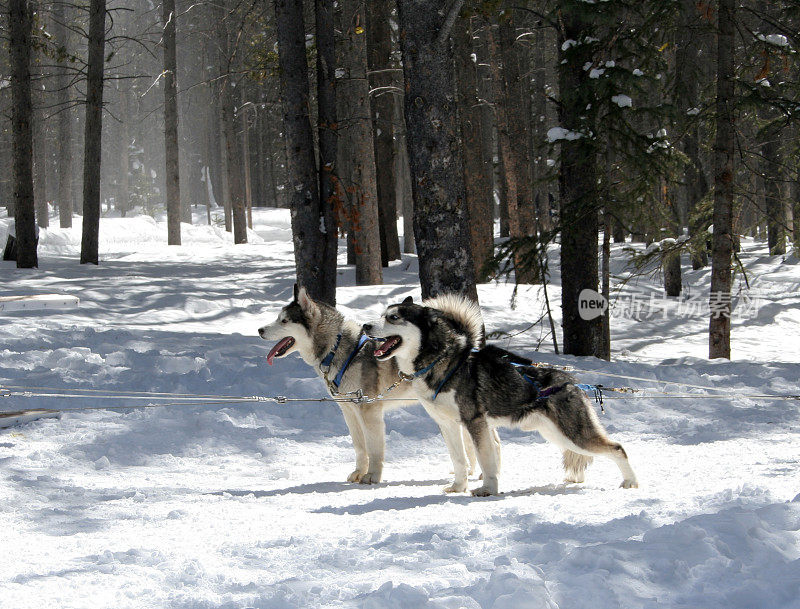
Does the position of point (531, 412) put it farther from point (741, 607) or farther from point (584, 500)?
point (741, 607)

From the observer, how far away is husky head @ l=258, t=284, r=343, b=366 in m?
7.25

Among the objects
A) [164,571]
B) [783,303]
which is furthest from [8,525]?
[783,303]

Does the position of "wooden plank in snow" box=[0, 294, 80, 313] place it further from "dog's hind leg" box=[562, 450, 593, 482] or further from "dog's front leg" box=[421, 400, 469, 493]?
"dog's hind leg" box=[562, 450, 593, 482]

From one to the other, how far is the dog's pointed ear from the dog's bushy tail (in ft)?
3.81

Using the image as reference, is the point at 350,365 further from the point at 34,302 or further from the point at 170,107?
the point at 170,107

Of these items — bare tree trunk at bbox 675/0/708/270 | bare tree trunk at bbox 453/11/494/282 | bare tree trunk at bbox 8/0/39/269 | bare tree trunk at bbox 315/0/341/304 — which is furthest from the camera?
bare tree trunk at bbox 453/11/494/282

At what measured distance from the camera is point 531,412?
6.23m

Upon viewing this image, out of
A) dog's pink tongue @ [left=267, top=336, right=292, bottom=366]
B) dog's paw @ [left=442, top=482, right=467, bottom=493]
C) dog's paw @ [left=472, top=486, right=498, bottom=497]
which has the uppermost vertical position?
dog's pink tongue @ [left=267, top=336, right=292, bottom=366]

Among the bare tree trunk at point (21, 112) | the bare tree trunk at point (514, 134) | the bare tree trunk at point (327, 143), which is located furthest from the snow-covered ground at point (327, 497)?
the bare tree trunk at point (514, 134)

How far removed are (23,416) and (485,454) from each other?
5012 mm

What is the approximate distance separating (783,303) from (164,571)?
22.0 metres

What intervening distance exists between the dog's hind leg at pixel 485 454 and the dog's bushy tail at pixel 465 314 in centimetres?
70

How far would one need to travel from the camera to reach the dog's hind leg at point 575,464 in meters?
6.47

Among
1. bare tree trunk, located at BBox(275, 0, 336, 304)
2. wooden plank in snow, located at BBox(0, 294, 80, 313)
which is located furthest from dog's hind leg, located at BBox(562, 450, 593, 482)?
wooden plank in snow, located at BBox(0, 294, 80, 313)
